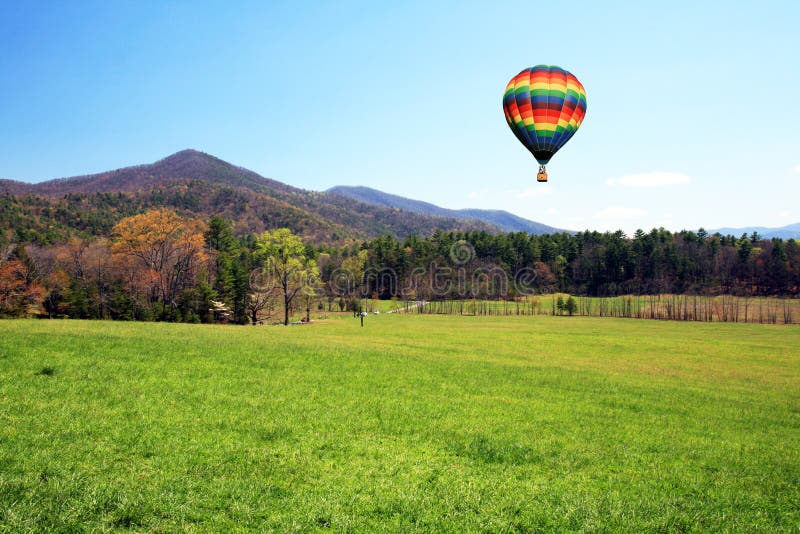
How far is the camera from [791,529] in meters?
9.18

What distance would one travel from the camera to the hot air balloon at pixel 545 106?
3147 centimetres

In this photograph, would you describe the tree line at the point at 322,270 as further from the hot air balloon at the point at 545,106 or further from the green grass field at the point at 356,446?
the green grass field at the point at 356,446

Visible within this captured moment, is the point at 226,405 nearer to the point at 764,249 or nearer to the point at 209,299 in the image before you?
the point at 209,299

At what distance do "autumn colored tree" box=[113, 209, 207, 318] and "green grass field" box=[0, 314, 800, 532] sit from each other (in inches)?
1718

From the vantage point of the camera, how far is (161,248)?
6631cm

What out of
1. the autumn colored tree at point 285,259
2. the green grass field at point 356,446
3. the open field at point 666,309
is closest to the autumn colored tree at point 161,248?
the autumn colored tree at point 285,259

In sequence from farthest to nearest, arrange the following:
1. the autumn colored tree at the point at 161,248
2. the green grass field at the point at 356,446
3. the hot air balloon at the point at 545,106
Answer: the autumn colored tree at the point at 161,248, the hot air balloon at the point at 545,106, the green grass field at the point at 356,446

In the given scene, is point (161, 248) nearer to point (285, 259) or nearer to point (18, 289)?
point (18, 289)

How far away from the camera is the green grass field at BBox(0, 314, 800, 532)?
28.6ft

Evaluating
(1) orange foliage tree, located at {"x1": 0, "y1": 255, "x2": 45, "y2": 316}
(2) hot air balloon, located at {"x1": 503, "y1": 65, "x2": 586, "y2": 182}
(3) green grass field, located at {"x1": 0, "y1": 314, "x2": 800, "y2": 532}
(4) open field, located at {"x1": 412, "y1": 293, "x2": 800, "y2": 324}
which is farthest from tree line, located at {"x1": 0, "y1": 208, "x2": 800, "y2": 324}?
(3) green grass field, located at {"x1": 0, "y1": 314, "x2": 800, "y2": 532}

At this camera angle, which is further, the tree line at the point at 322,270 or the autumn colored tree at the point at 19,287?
the tree line at the point at 322,270

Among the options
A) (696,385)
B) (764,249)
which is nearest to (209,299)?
(696,385)

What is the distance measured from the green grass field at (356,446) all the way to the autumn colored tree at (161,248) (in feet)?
143

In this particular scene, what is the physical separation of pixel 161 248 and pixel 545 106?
58204 millimetres
